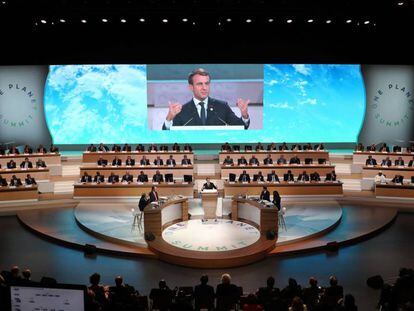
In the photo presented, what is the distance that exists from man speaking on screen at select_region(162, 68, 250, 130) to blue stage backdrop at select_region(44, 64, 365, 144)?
42 centimetres

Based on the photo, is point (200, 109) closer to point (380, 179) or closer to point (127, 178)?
point (127, 178)

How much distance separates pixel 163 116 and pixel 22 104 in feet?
19.5

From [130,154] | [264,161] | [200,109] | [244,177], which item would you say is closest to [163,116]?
[200,109]

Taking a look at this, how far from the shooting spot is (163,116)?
730 inches

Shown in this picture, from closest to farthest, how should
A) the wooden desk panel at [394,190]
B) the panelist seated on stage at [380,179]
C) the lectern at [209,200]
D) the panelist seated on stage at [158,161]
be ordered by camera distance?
the lectern at [209,200], the wooden desk panel at [394,190], the panelist seated on stage at [380,179], the panelist seated on stage at [158,161]

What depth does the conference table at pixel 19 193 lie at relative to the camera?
567 inches

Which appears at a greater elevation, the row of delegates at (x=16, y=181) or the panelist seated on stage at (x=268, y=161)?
the panelist seated on stage at (x=268, y=161)

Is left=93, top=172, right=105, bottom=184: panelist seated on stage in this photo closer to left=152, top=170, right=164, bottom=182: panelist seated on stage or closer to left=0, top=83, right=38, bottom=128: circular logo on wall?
left=152, top=170, right=164, bottom=182: panelist seated on stage

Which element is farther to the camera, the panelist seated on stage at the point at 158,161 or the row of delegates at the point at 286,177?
the panelist seated on stage at the point at 158,161

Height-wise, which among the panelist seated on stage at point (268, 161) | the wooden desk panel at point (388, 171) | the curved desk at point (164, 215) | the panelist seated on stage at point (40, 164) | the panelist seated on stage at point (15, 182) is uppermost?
the panelist seated on stage at point (268, 161)

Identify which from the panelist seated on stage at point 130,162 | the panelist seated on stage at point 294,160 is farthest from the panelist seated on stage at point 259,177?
the panelist seated on stage at point 130,162

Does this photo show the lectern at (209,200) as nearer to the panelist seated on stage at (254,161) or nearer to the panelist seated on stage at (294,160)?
the panelist seated on stage at (254,161)

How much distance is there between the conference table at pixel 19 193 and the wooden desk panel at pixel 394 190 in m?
11.4

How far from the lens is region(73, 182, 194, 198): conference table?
15.1m
